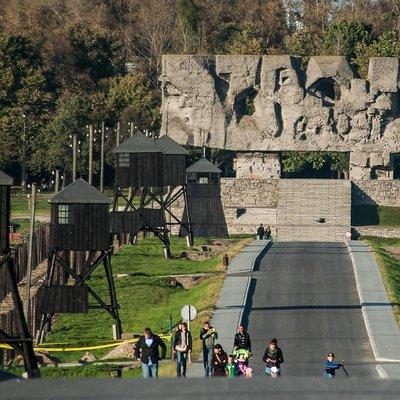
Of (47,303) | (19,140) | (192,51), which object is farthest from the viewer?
A: (192,51)

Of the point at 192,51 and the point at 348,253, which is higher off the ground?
the point at 192,51

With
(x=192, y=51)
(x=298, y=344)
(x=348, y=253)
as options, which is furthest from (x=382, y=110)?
(x=298, y=344)

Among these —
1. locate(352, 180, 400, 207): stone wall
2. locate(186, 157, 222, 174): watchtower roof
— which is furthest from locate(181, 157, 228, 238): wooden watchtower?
locate(352, 180, 400, 207): stone wall

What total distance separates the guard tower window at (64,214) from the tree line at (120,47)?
47660 mm

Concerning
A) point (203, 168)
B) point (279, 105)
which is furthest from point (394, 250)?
point (279, 105)

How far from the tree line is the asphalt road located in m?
36.4

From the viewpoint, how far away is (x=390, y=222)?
258 ft

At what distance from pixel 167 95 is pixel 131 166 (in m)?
19.9

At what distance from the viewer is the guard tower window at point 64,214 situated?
1770 inches

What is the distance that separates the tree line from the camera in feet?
326

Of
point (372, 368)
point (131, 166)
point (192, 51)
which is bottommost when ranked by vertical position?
point (372, 368)

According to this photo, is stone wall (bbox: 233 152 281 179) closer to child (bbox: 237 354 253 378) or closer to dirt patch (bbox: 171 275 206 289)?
dirt patch (bbox: 171 275 206 289)

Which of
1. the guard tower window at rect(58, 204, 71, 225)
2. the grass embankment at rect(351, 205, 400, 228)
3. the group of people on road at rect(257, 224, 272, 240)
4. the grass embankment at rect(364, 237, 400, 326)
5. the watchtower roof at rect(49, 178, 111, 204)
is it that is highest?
the watchtower roof at rect(49, 178, 111, 204)

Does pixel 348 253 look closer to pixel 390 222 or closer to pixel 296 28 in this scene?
pixel 390 222
